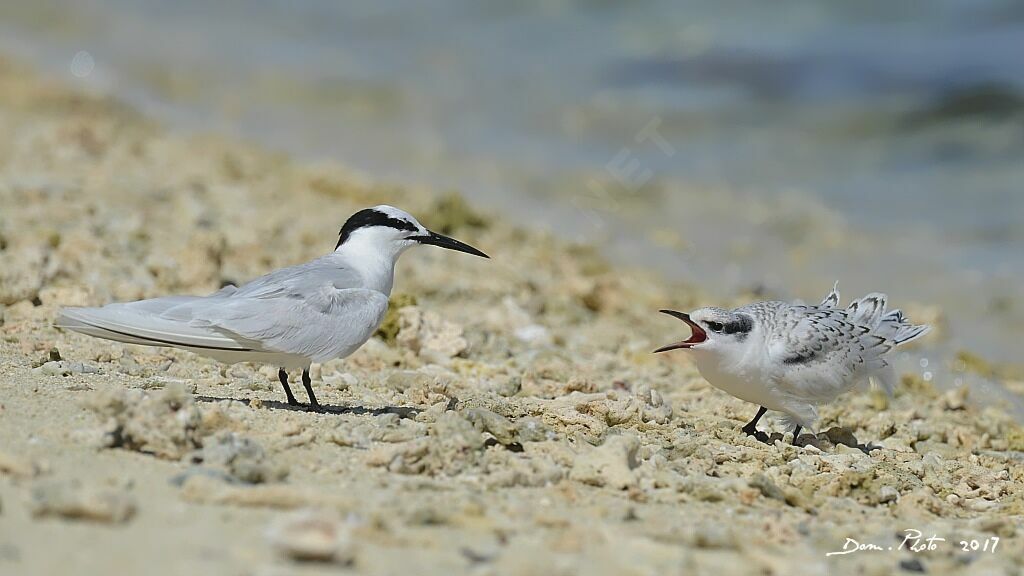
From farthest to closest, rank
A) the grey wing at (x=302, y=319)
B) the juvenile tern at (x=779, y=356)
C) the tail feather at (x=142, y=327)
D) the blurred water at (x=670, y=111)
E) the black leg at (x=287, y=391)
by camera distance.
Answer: the blurred water at (x=670, y=111) → the juvenile tern at (x=779, y=356) → the black leg at (x=287, y=391) → the grey wing at (x=302, y=319) → the tail feather at (x=142, y=327)

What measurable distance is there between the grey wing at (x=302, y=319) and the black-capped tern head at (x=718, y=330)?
46.5 inches

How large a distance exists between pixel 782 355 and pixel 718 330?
25 centimetres

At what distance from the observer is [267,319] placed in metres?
4.10

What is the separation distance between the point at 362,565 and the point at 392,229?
2309 millimetres

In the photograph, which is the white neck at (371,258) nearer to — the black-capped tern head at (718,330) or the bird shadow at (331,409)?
the bird shadow at (331,409)

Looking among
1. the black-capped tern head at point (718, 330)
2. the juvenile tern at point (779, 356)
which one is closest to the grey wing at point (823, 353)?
the juvenile tern at point (779, 356)

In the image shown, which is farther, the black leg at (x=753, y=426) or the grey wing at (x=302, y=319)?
the black leg at (x=753, y=426)

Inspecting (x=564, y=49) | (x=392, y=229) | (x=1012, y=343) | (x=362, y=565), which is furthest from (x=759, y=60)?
(x=362, y=565)

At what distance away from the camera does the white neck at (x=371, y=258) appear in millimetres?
4648

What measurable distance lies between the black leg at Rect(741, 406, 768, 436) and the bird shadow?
1263mm

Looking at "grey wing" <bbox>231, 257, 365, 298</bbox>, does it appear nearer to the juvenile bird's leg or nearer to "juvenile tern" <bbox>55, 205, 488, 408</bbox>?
"juvenile tern" <bbox>55, 205, 488, 408</bbox>

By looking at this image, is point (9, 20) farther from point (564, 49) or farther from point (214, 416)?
point (214, 416)

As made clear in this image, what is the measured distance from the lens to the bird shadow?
13.7 feet

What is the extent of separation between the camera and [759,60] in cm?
1440
